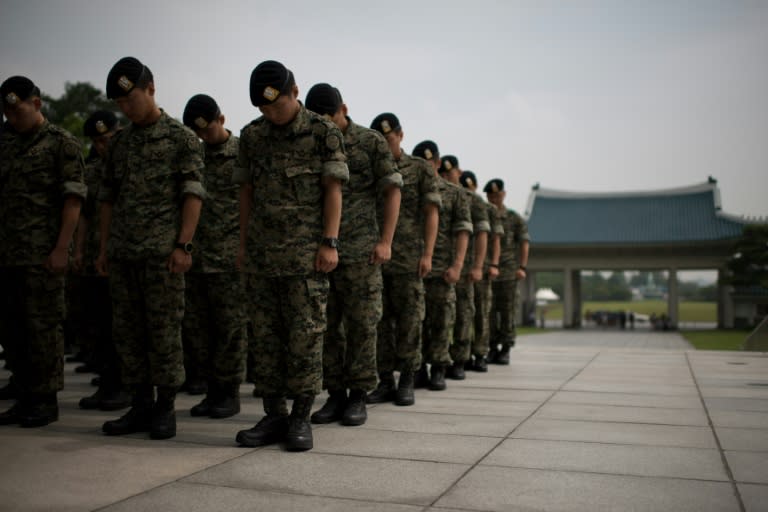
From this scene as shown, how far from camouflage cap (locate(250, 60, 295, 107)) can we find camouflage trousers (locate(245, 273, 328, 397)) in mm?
946

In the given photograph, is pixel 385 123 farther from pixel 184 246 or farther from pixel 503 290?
pixel 503 290

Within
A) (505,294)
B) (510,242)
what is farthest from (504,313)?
(510,242)

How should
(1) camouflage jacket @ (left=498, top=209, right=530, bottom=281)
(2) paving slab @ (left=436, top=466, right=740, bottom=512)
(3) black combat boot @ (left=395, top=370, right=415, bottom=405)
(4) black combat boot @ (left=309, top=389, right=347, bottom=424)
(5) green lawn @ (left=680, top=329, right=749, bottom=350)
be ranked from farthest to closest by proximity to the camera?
(5) green lawn @ (left=680, top=329, right=749, bottom=350), (1) camouflage jacket @ (left=498, top=209, right=530, bottom=281), (3) black combat boot @ (left=395, top=370, right=415, bottom=405), (4) black combat boot @ (left=309, top=389, right=347, bottom=424), (2) paving slab @ (left=436, top=466, right=740, bottom=512)

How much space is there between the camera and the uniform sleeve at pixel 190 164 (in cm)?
420

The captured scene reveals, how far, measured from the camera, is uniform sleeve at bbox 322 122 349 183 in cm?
394

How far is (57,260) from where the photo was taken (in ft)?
14.4

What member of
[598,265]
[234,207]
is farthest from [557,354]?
[598,265]

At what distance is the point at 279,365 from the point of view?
3982 mm

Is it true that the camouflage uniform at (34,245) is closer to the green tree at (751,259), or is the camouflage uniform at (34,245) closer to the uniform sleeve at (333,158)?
the uniform sleeve at (333,158)

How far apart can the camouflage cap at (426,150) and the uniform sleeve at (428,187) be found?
0.52 m

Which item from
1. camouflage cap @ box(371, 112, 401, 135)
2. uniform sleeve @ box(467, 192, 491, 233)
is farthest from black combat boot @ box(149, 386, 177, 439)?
uniform sleeve @ box(467, 192, 491, 233)

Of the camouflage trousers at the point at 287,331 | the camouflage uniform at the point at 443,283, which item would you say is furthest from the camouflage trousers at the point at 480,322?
the camouflage trousers at the point at 287,331

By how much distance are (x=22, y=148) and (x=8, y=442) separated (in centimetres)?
180

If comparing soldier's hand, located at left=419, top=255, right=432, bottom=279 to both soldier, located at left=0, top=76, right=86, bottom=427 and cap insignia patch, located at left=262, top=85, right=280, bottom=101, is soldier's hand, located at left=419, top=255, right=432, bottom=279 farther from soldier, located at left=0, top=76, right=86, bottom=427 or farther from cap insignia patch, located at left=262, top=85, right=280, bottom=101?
soldier, located at left=0, top=76, right=86, bottom=427
